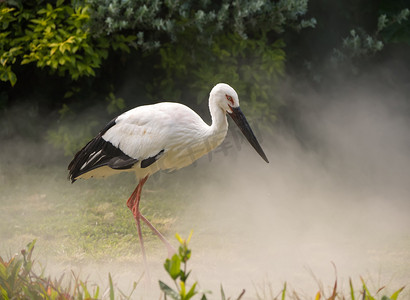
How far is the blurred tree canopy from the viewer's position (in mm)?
5734

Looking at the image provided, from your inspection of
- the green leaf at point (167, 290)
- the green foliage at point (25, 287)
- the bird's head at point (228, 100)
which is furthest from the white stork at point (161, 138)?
the green leaf at point (167, 290)

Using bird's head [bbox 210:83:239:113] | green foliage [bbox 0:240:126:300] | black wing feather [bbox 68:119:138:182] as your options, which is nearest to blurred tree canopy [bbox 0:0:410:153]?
black wing feather [bbox 68:119:138:182]

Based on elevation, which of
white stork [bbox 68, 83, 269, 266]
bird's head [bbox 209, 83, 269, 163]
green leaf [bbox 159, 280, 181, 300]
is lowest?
green leaf [bbox 159, 280, 181, 300]

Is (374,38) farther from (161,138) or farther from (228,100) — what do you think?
(161,138)

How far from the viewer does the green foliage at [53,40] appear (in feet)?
18.6

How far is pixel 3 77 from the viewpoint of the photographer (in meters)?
5.88

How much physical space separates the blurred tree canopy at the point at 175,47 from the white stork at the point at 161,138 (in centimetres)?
184

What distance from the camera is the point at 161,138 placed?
3.79 metres

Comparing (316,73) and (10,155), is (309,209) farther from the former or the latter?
(10,155)

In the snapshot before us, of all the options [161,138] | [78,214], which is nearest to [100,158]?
[161,138]

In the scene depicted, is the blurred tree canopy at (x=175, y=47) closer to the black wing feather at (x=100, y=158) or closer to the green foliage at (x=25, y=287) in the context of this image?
the black wing feather at (x=100, y=158)

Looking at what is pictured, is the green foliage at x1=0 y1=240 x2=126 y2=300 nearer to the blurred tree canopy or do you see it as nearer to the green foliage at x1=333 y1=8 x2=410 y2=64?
the blurred tree canopy

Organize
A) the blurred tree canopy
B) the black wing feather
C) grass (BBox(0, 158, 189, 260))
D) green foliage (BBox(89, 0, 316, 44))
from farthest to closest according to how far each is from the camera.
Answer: the blurred tree canopy, green foliage (BBox(89, 0, 316, 44)), grass (BBox(0, 158, 189, 260)), the black wing feather

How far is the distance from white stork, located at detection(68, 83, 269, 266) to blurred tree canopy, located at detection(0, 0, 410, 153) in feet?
6.05
